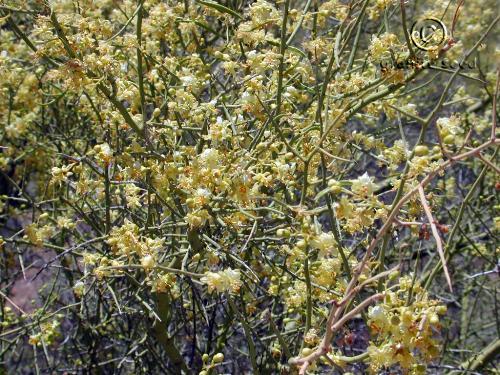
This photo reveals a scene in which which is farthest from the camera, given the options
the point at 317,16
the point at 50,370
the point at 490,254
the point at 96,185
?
the point at 490,254

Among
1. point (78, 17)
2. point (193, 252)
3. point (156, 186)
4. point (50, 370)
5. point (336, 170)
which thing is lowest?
point (50, 370)

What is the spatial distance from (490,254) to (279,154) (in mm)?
2340

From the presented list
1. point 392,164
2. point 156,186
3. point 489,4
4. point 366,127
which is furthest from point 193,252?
point 489,4

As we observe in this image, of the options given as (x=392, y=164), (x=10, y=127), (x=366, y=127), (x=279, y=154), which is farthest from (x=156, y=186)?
(x=366, y=127)

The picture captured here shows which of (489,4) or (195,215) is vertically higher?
(489,4)

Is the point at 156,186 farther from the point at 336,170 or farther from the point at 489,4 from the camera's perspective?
the point at 489,4

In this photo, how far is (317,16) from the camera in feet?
9.61

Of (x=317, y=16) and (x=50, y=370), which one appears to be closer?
(x=317, y=16)

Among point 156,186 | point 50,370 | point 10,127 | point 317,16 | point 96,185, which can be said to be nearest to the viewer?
point 156,186

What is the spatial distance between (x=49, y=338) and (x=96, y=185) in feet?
3.47

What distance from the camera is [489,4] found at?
237 inches

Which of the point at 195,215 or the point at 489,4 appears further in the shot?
the point at 489,4

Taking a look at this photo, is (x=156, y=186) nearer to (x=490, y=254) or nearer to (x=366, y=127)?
(x=490, y=254)

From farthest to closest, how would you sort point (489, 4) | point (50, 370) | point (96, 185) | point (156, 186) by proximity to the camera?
point (489, 4)
point (50, 370)
point (96, 185)
point (156, 186)
